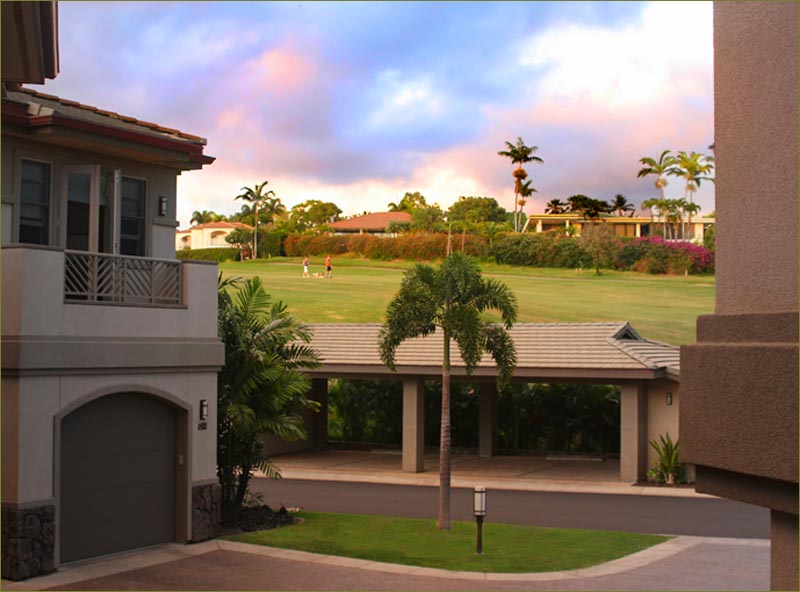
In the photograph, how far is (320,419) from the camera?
112ft

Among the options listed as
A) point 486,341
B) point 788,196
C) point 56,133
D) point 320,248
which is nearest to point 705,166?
point 320,248

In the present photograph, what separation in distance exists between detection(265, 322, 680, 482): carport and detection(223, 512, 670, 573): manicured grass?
8.43 m

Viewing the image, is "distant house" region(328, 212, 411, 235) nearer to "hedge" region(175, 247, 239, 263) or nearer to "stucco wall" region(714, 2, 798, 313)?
"hedge" region(175, 247, 239, 263)

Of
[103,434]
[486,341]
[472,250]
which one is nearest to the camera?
[103,434]

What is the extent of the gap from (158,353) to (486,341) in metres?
6.37

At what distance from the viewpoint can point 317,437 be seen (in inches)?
1351

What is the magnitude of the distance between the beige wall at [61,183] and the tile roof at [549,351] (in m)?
10.9

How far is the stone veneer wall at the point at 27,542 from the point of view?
13562 millimetres

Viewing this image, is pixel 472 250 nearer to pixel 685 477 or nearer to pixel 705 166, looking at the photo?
pixel 705 166

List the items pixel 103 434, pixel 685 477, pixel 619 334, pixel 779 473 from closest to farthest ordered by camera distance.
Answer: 1. pixel 779 473
2. pixel 103 434
3. pixel 685 477
4. pixel 619 334

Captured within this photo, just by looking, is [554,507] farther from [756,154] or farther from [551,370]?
[756,154]

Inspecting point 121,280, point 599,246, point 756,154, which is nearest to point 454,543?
point 121,280

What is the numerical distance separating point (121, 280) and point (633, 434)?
1582cm

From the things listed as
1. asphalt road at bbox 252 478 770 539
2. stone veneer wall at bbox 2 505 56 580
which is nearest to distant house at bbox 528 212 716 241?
asphalt road at bbox 252 478 770 539
